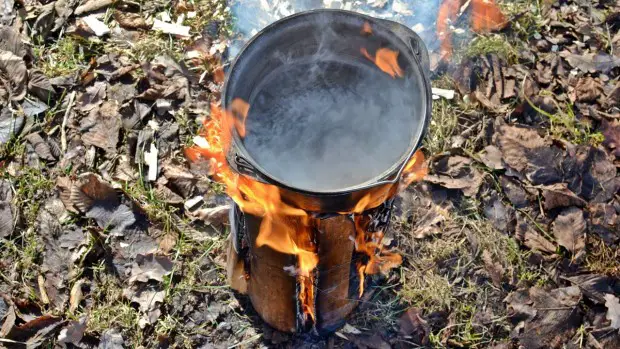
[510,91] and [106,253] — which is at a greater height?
[510,91]

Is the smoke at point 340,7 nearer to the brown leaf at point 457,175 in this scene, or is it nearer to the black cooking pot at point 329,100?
the brown leaf at point 457,175

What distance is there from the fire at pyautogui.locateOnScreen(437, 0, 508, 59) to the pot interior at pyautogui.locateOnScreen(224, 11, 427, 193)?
2359mm

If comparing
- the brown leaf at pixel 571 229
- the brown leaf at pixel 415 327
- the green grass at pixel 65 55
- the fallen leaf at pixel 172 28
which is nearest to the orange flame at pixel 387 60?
the brown leaf at pixel 415 327

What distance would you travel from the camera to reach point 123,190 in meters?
3.94

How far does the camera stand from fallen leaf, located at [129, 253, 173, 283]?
369 cm

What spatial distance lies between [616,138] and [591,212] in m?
0.67

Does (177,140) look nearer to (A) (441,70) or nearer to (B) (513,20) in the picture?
(A) (441,70)

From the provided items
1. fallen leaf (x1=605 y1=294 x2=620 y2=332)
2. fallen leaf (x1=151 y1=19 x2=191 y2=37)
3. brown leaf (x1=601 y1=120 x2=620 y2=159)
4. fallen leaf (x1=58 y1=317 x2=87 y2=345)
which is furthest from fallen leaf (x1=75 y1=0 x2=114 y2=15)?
fallen leaf (x1=605 y1=294 x2=620 y2=332)

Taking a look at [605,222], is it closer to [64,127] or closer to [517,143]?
[517,143]

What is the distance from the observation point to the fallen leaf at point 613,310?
3.64 m

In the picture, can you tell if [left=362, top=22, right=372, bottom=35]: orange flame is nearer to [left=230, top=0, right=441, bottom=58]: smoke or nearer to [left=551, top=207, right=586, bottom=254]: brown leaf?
[left=551, top=207, right=586, bottom=254]: brown leaf

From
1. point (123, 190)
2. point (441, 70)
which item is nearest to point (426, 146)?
point (441, 70)

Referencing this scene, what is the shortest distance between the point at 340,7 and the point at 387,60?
262 cm

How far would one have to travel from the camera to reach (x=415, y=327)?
364cm
